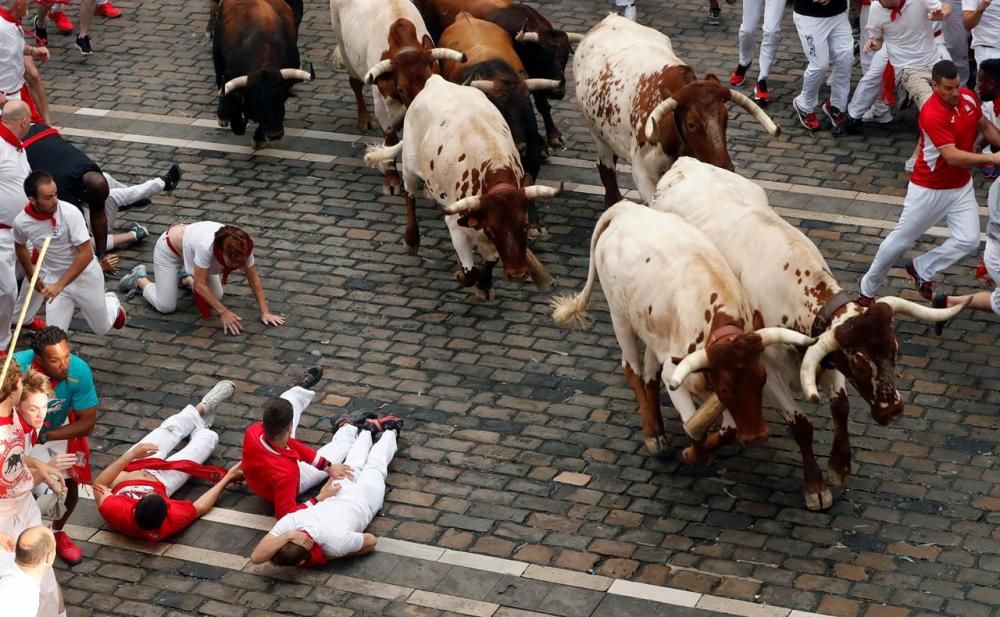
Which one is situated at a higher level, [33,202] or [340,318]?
[33,202]

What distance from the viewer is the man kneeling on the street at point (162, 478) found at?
440 inches

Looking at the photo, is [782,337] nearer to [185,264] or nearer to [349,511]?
[349,511]

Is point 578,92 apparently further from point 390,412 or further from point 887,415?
point 887,415

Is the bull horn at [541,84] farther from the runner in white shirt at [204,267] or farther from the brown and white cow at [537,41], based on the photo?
the runner in white shirt at [204,267]

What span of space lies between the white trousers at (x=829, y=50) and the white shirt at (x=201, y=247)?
655 centimetres

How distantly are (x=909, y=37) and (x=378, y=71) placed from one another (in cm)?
533

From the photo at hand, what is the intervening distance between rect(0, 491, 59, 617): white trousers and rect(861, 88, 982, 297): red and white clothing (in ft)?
23.9

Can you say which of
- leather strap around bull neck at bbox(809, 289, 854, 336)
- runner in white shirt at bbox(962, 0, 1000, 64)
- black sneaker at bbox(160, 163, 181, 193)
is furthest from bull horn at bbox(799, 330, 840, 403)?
black sneaker at bbox(160, 163, 181, 193)

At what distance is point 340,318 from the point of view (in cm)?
1398

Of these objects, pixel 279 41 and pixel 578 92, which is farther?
pixel 279 41

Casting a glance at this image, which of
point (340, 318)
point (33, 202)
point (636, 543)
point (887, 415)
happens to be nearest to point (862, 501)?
point (887, 415)

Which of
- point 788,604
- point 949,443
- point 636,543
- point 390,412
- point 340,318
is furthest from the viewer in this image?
point 340,318

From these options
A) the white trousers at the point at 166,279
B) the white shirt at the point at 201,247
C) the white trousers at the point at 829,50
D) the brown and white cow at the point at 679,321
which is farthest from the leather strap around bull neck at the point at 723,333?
the white trousers at the point at 829,50

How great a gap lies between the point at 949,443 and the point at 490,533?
361cm
